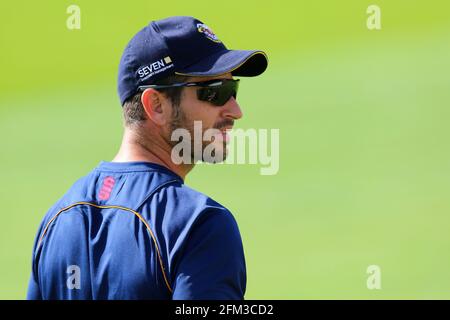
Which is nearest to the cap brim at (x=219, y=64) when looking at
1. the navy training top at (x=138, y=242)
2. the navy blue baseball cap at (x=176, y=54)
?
the navy blue baseball cap at (x=176, y=54)

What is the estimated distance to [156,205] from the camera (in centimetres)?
320

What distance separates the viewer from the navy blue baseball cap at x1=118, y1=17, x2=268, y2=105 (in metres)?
3.55

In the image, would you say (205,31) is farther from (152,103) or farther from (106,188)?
(106,188)

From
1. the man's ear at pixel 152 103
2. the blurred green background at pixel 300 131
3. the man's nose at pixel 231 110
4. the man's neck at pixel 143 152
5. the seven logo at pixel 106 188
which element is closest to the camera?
the seven logo at pixel 106 188

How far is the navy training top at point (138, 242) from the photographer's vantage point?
3076 millimetres

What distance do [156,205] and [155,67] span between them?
627 millimetres

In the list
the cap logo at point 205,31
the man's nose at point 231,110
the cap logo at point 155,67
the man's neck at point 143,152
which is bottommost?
the man's neck at point 143,152

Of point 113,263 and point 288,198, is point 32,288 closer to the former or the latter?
point 113,263

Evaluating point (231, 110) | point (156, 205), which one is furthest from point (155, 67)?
point (156, 205)

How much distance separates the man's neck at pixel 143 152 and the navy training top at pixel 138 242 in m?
0.06

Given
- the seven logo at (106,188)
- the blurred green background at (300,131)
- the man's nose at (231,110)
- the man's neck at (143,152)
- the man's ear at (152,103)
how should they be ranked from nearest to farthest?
the seven logo at (106,188), the man's neck at (143,152), the man's ear at (152,103), the man's nose at (231,110), the blurred green background at (300,131)

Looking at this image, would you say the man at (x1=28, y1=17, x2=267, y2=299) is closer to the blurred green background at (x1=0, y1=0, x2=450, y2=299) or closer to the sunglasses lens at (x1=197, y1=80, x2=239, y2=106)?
the sunglasses lens at (x1=197, y1=80, x2=239, y2=106)

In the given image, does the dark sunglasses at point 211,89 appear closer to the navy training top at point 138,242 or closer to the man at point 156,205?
the man at point 156,205

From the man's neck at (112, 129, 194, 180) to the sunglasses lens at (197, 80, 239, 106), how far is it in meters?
0.25
